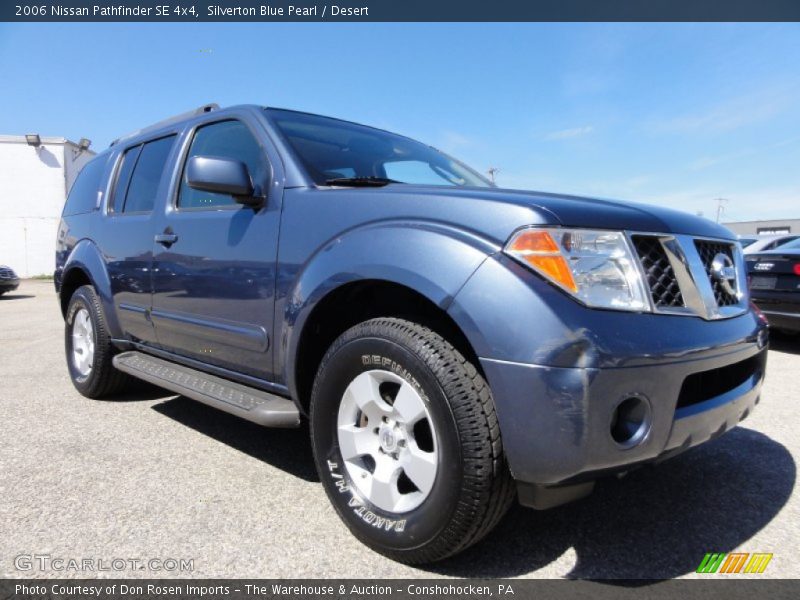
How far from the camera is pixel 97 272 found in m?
3.77

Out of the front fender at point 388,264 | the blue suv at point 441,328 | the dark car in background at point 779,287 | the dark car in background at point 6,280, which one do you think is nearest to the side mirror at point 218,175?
the blue suv at point 441,328

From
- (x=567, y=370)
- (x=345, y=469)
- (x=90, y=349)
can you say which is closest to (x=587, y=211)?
(x=567, y=370)

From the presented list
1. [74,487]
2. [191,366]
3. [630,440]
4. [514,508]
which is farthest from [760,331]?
[74,487]

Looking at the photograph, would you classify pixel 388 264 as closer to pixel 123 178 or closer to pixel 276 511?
pixel 276 511

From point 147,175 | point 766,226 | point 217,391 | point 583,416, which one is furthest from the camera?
point 766,226

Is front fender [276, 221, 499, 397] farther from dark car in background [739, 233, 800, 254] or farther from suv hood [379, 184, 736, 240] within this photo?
dark car in background [739, 233, 800, 254]

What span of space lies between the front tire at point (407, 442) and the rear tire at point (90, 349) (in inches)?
95.8

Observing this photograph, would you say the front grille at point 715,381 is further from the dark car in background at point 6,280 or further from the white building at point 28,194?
the white building at point 28,194

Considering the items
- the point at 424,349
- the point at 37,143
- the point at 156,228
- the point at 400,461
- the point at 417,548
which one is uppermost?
the point at 37,143

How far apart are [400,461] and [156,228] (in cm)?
214

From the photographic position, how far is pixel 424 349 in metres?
1.75

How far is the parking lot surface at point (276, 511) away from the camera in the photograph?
1885mm

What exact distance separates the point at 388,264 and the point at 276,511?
3.93 ft

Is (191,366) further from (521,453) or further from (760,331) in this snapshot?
(760,331)
